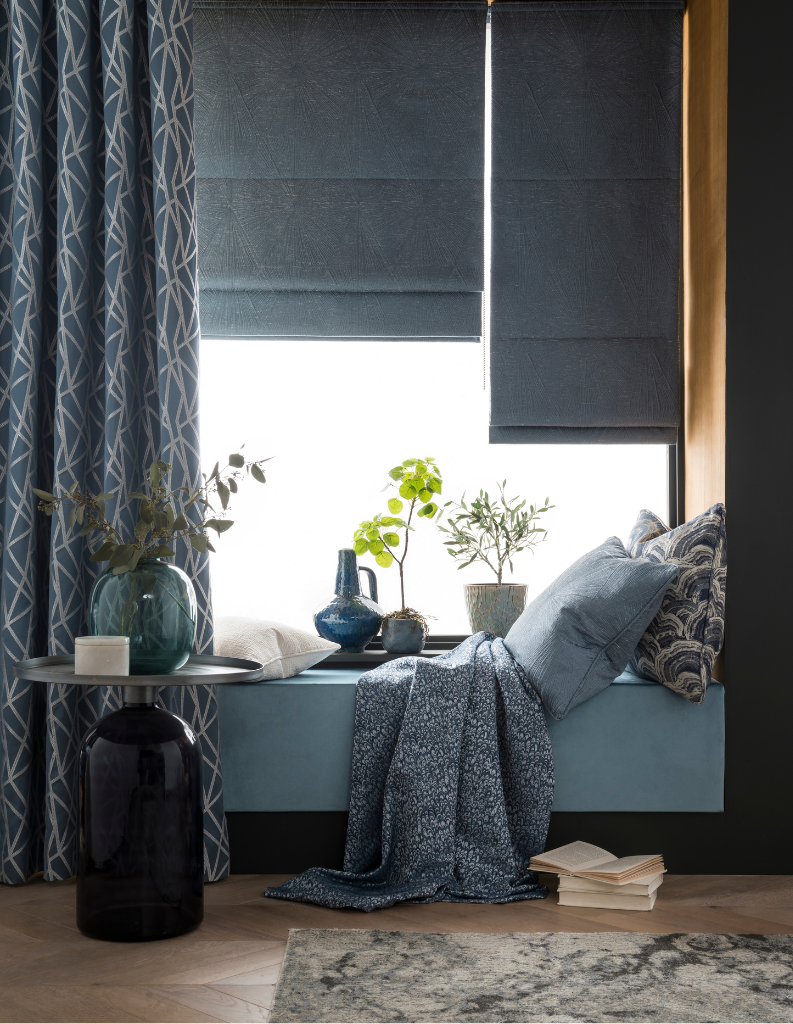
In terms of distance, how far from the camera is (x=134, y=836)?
1.98 meters

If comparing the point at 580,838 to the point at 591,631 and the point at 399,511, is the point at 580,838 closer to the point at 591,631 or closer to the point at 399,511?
the point at 591,631

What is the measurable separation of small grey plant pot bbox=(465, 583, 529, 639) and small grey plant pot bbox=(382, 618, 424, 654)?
194mm

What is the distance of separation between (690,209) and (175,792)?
2.38 m

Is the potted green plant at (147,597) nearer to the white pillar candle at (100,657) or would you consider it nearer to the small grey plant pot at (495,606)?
the white pillar candle at (100,657)

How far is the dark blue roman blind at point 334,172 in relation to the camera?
9.56 ft

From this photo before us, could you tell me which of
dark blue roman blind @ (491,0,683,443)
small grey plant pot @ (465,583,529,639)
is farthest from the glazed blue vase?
dark blue roman blind @ (491,0,683,443)

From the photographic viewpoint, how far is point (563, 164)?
294cm

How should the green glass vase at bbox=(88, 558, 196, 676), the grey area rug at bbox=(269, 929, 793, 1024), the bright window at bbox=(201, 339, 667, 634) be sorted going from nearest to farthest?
the grey area rug at bbox=(269, 929, 793, 1024)
the green glass vase at bbox=(88, 558, 196, 676)
the bright window at bbox=(201, 339, 667, 634)

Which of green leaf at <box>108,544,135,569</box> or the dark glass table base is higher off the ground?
green leaf at <box>108,544,135,569</box>

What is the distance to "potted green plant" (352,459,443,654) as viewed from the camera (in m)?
2.81

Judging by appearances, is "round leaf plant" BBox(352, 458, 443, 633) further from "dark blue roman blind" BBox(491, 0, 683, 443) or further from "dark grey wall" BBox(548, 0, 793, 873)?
"dark grey wall" BBox(548, 0, 793, 873)

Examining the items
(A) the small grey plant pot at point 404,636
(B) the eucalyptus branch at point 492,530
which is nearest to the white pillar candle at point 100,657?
(A) the small grey plant pot at point 404,636

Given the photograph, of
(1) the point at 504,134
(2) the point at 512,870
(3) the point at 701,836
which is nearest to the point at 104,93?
(1) the point at 504,134

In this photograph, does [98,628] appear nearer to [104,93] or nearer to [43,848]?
[43,848]
